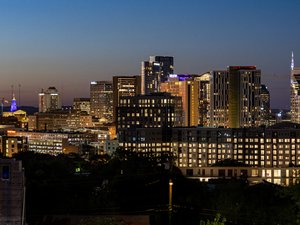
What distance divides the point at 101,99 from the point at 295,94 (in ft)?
142

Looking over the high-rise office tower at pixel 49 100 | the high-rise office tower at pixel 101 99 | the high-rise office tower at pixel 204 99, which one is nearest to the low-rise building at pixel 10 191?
the high-rise office tower at pixel 204 99

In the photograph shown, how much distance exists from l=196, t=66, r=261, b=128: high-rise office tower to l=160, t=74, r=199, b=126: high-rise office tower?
2.31 meters

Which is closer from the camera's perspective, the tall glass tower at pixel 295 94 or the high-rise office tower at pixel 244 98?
the high-rise office tower at pixel 244 98

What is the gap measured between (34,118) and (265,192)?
107 meters

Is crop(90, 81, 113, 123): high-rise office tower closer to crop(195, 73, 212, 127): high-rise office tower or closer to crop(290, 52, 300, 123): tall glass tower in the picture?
crop(195, 73, 212, 127): high-rise office tower

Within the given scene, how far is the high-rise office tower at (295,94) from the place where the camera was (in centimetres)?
15200

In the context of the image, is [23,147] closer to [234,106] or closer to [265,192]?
[234,106]

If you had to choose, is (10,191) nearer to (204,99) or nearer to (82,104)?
(204,99)

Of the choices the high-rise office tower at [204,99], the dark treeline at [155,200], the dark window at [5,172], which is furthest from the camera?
the high-rise office tower at [204,99]

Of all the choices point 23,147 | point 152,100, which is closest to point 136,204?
point 23,147

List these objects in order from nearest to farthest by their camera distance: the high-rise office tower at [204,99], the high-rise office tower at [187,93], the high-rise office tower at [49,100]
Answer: the high-rise office tower at [187,93]
the high-rise office tower at [204,99]
the high-rise office tower at [49,100]

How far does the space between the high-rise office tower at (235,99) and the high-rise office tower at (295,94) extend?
3548 cm

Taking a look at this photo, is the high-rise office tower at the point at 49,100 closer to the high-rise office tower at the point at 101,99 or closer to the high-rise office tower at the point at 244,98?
the high-rise office tower at the point at 101,99

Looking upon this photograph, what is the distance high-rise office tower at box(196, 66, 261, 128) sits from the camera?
11156 centimetres
